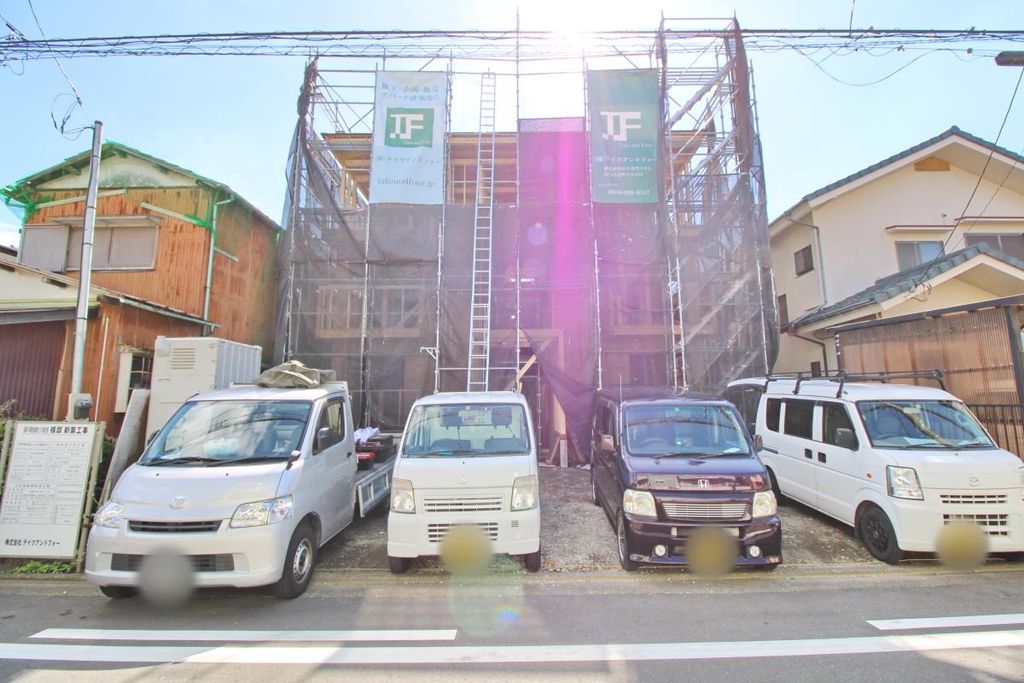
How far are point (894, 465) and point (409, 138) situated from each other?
979 centimetres

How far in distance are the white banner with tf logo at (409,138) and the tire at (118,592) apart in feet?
24.7

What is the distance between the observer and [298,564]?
160 inches

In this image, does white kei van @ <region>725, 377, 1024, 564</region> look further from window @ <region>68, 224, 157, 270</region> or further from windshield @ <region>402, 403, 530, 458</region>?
window @ <region>68, 224, 157, 270</region>

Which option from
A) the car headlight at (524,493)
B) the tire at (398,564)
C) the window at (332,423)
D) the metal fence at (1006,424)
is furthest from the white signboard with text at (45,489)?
the metal fence at (1006,424)

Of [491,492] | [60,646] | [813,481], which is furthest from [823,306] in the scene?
[60,646]

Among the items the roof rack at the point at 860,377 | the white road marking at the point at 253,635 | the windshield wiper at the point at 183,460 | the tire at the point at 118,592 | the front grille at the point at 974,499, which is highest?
the roof rack at the point at 860,377

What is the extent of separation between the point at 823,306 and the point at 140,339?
15.0m

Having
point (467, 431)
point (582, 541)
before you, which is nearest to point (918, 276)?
point (582, 541)

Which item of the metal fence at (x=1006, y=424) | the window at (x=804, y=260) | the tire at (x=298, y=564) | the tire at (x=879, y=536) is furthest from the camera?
the window at (x=804, y=260)

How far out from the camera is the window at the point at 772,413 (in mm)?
6467

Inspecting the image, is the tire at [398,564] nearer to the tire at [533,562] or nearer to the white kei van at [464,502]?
the white kei van at [464,502]

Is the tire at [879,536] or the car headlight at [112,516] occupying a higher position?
the car headlight at [112,516]

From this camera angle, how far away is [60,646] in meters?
3.28

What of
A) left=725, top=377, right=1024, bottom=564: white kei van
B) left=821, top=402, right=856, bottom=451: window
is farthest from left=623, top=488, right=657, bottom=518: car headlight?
left=821, top=402, right=856, bottom=451: window
